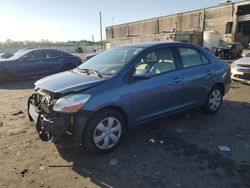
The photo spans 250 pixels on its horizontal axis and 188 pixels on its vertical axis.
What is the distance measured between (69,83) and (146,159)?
168cm

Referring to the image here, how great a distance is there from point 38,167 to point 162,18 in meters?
60.2

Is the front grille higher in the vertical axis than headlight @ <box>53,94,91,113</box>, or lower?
lower

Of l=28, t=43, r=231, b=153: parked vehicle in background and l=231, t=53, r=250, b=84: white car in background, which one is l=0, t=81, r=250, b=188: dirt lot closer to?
l=28, t=43, r=231, b=153: parked vehicle in background

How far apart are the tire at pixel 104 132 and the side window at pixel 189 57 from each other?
1.94m

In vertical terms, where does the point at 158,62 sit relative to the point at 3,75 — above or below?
above

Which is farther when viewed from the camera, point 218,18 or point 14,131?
point 218,18

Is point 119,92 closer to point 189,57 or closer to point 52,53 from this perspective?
point 189,57

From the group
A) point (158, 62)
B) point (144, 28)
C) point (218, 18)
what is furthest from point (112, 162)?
point (144, 28)

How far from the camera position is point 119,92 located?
13.0ft

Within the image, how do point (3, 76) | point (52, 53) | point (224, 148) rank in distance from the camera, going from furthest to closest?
point (52, 53)
point (3, 76)
point (224, 148)

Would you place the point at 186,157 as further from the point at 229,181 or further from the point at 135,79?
the point at 135,79

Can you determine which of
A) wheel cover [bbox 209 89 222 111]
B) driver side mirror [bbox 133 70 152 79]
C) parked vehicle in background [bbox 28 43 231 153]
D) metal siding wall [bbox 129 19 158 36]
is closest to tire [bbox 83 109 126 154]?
parked vehicle in background [bbox 28 43 231 153]

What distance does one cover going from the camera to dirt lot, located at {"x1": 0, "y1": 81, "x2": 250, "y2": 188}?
3.30 metres

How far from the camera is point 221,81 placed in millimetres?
5902
